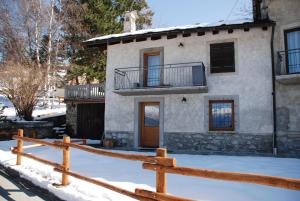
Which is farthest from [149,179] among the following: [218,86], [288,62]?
[288,62]

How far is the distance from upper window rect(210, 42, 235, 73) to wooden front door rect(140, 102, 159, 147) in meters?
3.23

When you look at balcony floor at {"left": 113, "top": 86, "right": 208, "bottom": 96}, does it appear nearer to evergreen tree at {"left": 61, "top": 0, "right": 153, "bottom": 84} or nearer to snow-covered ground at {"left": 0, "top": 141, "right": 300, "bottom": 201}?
snow-covered ground at {"left": 0, "top": 141, "right": 300, "bottom": 201}

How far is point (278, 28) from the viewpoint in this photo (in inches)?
437

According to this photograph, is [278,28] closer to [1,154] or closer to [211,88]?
[211,88]

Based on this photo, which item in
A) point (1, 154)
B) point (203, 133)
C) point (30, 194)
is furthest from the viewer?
point (203, 133)

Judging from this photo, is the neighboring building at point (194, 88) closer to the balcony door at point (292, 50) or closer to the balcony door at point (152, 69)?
the balcony door at point (152, 69)

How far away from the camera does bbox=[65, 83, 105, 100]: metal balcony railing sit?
16.6m

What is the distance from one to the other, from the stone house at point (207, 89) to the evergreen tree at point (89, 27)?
7.25 m

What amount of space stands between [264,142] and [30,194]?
894 centimetres

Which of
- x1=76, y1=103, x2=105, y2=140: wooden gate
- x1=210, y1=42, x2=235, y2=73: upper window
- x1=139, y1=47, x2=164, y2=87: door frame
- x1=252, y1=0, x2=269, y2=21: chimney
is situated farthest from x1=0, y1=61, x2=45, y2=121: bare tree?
x1=252, y1=0, x2=269, y2=21: chimney

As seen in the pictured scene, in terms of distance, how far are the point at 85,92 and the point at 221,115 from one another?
29.4 ft

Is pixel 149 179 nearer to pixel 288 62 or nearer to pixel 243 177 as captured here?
pixel 243 177

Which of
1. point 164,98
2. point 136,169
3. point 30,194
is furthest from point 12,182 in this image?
point 164,98

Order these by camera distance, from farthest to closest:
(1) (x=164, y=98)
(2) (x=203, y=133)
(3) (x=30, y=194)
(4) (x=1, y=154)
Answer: (1) (x=164, y=98)
(2) (x=203, y=133)
(4) (x=1, y=154)
(3) (x=30, y=194)
